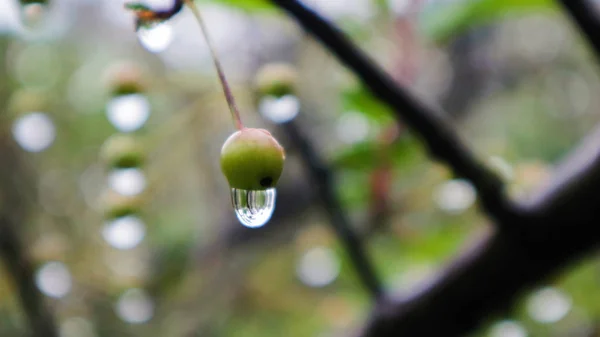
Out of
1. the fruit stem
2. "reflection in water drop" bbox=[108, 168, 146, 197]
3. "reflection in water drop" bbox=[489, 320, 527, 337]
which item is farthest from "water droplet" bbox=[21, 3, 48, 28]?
"reflection in water drop" bbox=[489, 320, 527, 337]

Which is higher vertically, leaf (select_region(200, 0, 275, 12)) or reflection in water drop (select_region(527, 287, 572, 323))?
leaf (select_region(200, 0, 275, 12))

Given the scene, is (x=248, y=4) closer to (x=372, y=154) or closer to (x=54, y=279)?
(x=372, y=154)

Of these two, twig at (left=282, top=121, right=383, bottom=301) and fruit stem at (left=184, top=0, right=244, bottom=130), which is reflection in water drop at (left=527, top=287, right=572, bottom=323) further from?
fruit stem at (left=184, top=0, right=244, bottom=130)

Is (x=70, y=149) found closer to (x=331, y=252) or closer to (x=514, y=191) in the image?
(x=331, y=252)

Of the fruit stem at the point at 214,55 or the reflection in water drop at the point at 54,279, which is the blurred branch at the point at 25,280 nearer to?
the reflection in water drop at the point at 54,279

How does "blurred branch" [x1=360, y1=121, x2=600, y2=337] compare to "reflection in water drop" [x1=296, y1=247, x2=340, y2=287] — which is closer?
"blurred branch" [x1=360, y1=121, x2=600, y2=337]

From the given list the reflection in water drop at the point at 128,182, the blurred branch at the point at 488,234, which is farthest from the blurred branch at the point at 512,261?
the reflection in water drop at the point at 128,182
